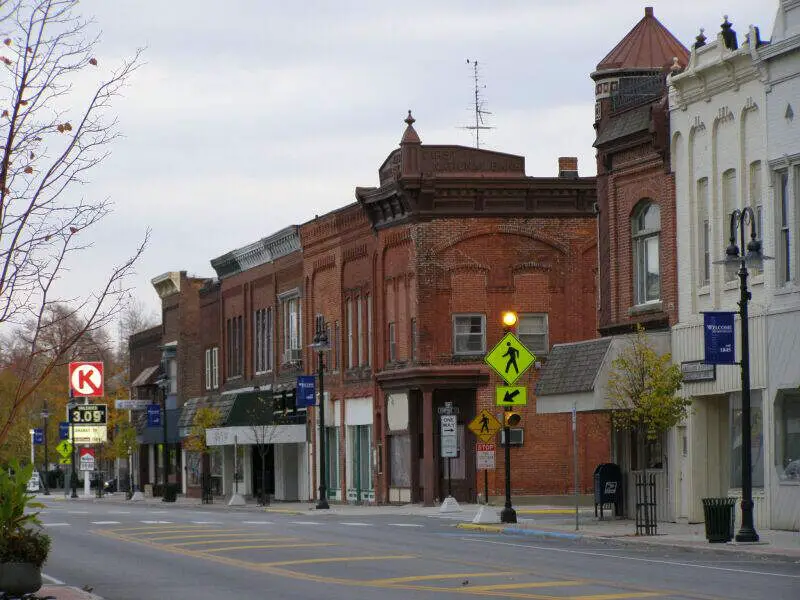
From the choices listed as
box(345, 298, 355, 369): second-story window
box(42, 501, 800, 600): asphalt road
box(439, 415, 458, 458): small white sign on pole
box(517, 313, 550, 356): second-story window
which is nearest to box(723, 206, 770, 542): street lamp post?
box(42, 501, 800, 600): asphalt road

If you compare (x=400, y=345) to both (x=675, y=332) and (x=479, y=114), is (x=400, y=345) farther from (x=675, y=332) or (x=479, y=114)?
(x=675, y=332)

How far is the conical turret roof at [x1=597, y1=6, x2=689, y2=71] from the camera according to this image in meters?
42.4

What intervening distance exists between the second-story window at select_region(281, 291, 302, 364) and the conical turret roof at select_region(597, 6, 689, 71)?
95.7 ft

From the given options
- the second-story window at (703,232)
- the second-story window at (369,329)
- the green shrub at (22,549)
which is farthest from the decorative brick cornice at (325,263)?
the green shrub at (22,549)

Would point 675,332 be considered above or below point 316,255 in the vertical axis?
below

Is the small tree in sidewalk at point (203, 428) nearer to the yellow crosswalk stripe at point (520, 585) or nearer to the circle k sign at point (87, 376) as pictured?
the circle k sign at point (87, 376)

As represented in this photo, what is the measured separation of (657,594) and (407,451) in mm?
38021

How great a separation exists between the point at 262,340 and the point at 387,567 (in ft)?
168

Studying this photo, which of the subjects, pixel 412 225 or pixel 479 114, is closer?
pixel 412 225

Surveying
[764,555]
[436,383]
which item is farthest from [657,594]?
[436,383]

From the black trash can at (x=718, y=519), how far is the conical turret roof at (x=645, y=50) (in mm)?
14810

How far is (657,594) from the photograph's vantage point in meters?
19.8

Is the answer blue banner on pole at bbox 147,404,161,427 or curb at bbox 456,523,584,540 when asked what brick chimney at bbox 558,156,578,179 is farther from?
blue banner on pole at bbox 147,404,161,427

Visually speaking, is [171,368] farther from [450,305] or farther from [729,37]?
[729,37]
